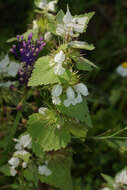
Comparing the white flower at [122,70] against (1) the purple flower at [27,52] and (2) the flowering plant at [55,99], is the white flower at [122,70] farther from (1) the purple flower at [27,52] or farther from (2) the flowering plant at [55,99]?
(1) the purple flower at [27,52]

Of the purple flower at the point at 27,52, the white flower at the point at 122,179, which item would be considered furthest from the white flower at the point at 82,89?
the white flower at the point at 122,179

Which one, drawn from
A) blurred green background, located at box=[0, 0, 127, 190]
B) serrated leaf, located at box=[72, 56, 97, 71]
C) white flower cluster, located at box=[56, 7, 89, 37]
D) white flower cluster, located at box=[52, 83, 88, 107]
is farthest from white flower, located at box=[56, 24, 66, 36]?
blurred green background, located at box=[0, 0, 127, 190]

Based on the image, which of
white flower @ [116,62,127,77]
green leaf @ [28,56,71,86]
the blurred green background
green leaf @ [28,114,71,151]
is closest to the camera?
green leaf @ [28,56,71,86]

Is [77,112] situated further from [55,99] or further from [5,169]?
[5,169]

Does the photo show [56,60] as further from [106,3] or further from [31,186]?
[106,3]

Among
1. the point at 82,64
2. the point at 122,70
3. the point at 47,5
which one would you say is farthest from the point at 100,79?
the point at 82,64

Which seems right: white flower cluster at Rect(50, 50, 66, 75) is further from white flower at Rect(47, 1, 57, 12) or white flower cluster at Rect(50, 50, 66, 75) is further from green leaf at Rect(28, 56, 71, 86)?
white flower at Rect(47, 1, 57, 12)

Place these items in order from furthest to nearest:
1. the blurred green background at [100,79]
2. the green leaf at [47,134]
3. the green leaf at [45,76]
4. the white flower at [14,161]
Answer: the blurred green background at [100,79] < the white flower at [14,161] < the green leaf at [47,134] < the green leaf at [45,76]
